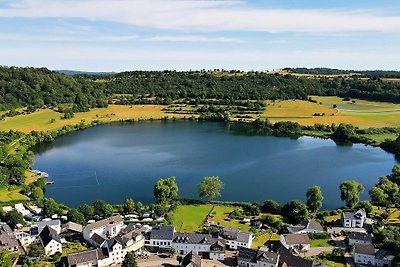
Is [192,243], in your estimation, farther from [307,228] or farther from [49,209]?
[49,209]

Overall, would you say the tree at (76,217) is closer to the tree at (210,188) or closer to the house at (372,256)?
the tree at (210,188)

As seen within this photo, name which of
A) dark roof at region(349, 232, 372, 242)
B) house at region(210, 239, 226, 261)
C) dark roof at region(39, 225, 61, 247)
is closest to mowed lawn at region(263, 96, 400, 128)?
dark roof at region(349, 232, 372, 242)

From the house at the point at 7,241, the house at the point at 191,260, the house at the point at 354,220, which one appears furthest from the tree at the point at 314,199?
the house at the point at 7,241

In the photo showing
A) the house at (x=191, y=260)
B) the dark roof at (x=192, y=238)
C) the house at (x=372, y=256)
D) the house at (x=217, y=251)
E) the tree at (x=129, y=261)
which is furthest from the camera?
the dark roof at (x=192, y=238)

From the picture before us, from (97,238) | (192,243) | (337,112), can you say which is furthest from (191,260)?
(337,112)

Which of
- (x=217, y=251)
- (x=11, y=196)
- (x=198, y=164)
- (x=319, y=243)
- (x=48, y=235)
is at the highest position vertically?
(x=48, y=235)

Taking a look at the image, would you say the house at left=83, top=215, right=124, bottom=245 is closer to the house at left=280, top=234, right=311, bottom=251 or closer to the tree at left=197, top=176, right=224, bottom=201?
the tree at left=197, top=176, right=224, bottom=201
